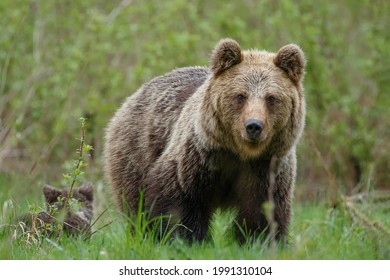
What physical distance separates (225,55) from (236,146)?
0.77 meters

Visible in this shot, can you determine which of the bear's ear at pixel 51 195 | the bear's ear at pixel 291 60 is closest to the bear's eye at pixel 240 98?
the bear's ear at pixel 291 60

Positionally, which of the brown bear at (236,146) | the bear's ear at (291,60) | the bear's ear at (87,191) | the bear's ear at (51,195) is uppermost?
the bear's ear at (291,60)

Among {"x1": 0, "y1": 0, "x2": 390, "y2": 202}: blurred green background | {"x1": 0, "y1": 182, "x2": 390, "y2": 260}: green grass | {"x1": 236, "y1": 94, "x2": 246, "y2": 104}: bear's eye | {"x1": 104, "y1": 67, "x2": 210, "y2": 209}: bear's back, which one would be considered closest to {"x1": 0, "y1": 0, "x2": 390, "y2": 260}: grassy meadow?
{"x1": 0, "y1": 0, "x2": 390, "y2": 202}: blurred green background

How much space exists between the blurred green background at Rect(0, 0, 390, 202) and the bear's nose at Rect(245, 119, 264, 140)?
548 cm

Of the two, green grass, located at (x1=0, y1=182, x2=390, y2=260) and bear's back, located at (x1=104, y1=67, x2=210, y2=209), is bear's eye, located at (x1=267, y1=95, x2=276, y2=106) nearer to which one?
green grass, located at (x1=0, y1=182, x2=390, y2=260)

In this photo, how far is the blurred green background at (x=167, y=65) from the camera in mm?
12152

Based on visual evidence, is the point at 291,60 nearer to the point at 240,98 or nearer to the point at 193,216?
the point at 240,98

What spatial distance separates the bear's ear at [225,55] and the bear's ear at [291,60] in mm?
340

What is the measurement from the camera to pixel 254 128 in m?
6.22

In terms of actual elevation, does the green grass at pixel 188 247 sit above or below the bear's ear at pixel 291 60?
below

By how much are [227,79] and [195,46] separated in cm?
615

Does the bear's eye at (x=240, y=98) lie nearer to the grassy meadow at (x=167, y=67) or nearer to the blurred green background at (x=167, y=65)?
the grassy meadow at (x=167, y=67)

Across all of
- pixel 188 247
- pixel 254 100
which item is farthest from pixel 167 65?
pixel 188 247

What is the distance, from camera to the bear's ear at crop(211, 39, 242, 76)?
675cm
